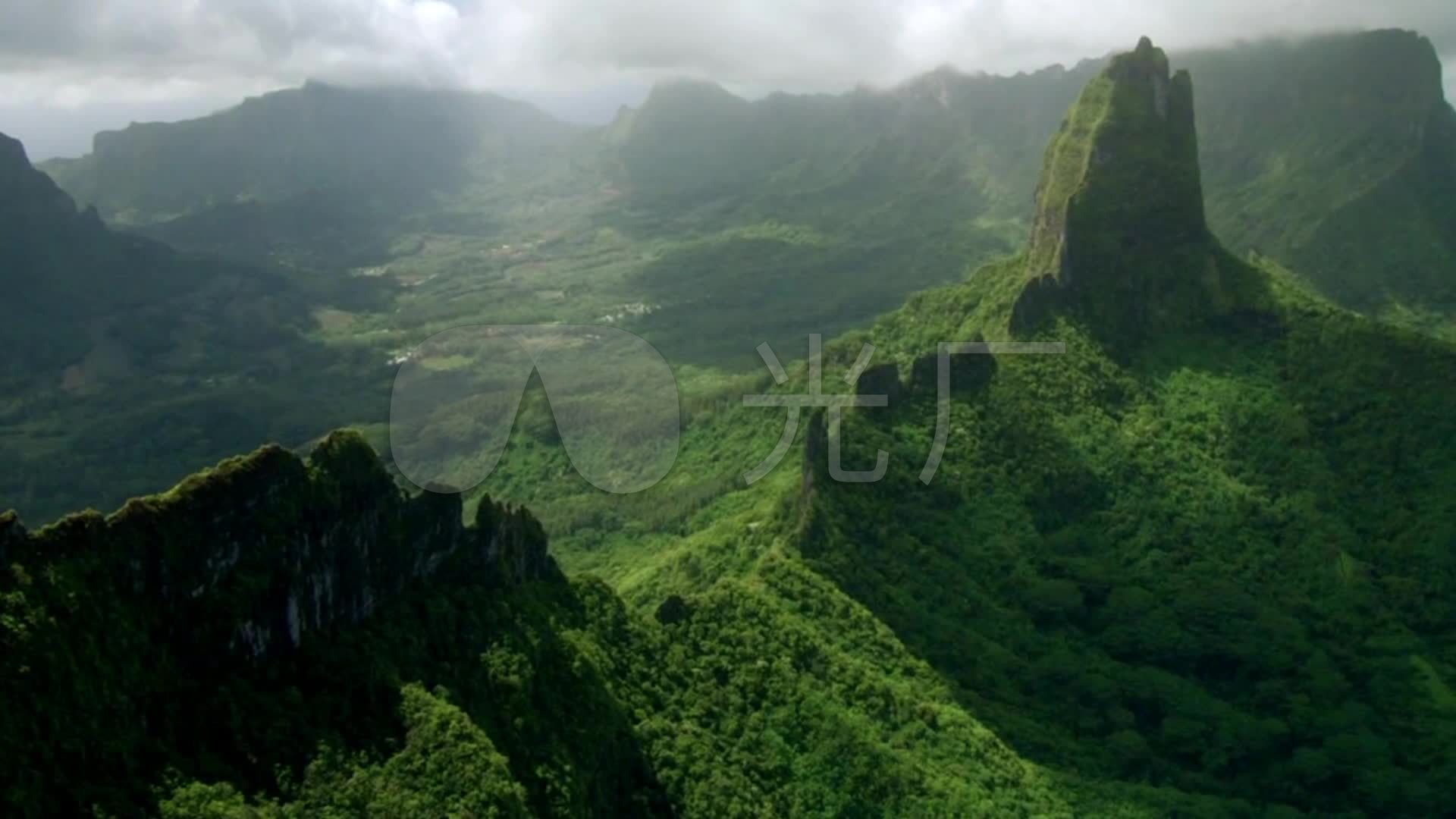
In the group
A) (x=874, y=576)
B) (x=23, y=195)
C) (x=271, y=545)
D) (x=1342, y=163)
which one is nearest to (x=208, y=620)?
(x=271, y=545)

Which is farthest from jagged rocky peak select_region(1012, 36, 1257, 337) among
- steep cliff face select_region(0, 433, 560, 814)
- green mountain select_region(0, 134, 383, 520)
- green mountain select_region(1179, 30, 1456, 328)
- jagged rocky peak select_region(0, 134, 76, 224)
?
jagged rocky peak select_region(0, 134, 76, 224)

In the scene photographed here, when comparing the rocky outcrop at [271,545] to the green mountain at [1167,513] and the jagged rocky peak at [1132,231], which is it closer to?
the green mountain at [1167,513]

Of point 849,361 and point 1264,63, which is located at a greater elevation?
point 1264,63

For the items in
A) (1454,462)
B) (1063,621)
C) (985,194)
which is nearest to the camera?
(1063,621)

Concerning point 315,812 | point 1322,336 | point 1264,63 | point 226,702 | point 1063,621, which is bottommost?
point 1063,621

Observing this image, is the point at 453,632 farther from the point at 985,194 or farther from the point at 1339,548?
the point at 985,194

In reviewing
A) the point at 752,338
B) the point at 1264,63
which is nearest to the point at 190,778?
the point at 752,338

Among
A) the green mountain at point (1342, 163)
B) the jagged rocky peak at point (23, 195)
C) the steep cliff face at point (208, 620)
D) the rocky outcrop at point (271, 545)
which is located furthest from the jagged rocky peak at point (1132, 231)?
the jagged rocky peak at point (23, 195)
